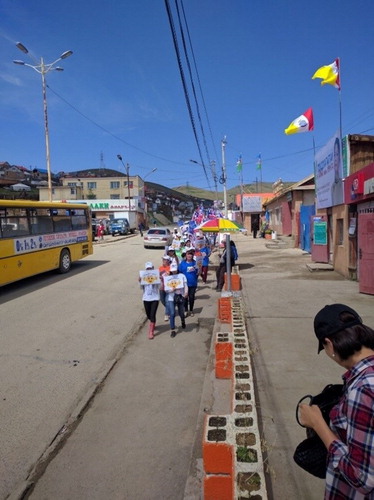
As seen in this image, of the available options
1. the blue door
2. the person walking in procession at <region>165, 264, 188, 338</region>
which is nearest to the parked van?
the blue door

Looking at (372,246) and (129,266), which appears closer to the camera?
(372,246)

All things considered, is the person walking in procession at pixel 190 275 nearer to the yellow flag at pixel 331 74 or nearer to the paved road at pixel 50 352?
the paved road at pixel 50 352

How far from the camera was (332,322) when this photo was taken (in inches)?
69.6

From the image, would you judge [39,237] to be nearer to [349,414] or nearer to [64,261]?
[64,261]

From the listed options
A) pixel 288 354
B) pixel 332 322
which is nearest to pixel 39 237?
pixel 288 354

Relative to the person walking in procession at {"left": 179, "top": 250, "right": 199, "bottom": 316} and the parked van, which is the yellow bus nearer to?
the person walking in procession at {"left": 179, "top": 250, "right": 199, "bottom": 316}

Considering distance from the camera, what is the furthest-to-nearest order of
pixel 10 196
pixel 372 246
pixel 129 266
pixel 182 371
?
1. pixel 10 196
2. pixel 129 266
3. pixel 372 246
4. pixel 182 371

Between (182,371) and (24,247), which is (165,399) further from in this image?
(24,247)

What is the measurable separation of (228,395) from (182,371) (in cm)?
142

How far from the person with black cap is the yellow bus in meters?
11.3

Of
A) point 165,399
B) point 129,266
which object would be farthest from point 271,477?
point 129,266

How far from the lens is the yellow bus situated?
11.7m

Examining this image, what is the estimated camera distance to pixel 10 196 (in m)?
49.5

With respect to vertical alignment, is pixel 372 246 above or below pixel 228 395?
above
